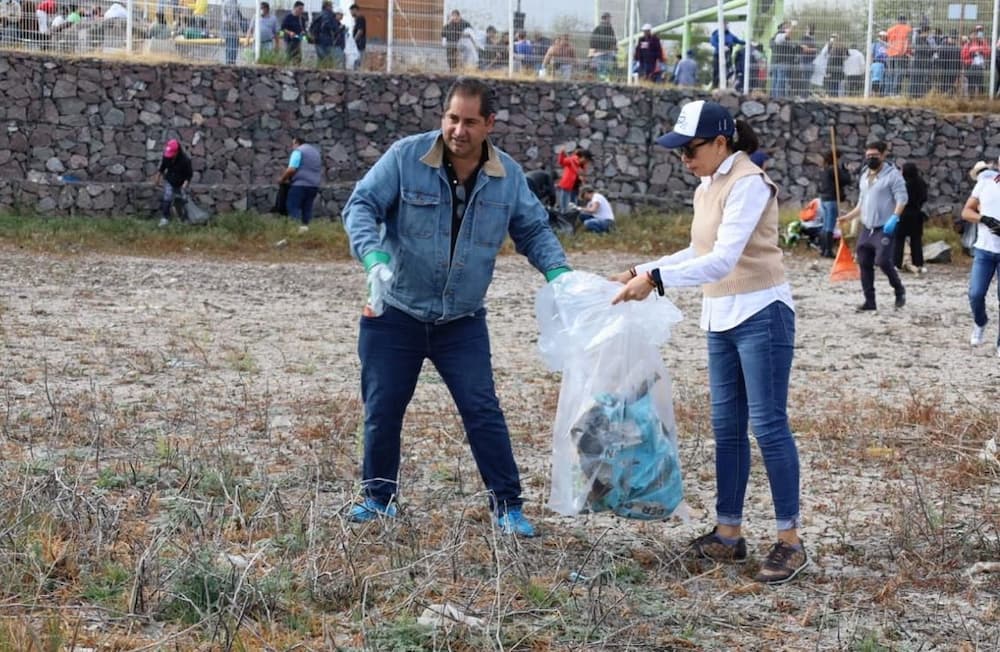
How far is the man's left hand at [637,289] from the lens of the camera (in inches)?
183

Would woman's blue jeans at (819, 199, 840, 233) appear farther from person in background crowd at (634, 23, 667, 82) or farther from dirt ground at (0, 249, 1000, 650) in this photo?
dirt ground at (0, 249, 1000, 650)

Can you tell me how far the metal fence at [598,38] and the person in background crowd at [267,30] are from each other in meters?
0.02

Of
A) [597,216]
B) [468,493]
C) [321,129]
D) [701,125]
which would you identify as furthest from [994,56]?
[701,125]

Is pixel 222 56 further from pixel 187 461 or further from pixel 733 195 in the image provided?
pixel 733 195

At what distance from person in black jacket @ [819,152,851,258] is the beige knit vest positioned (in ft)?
48.2

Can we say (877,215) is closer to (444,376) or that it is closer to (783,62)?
(444,376)

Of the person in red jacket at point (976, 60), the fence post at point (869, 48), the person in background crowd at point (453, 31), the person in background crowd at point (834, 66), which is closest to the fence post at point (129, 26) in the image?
the person in background crowd at point (453, 31)

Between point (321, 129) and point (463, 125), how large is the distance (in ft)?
56.0

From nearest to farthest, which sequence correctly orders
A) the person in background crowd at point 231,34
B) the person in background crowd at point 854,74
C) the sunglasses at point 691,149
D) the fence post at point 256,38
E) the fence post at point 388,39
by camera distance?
the sunglasses at point 691,149 → the person in background crowd at point 231,34 → the fence post at point 256,38 → the fence post at point 388,39 → the person in background crowd at point 854,74

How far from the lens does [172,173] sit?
1972 centimetres

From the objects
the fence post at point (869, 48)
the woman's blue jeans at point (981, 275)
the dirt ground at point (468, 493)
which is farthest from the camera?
the fence post at point (869, 48)

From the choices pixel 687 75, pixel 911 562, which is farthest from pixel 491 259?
pixel 687 75

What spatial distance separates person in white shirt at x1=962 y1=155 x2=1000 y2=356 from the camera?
9930mm

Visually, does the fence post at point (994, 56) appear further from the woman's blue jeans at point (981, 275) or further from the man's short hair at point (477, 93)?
the man's short hair at point (477, 93)
